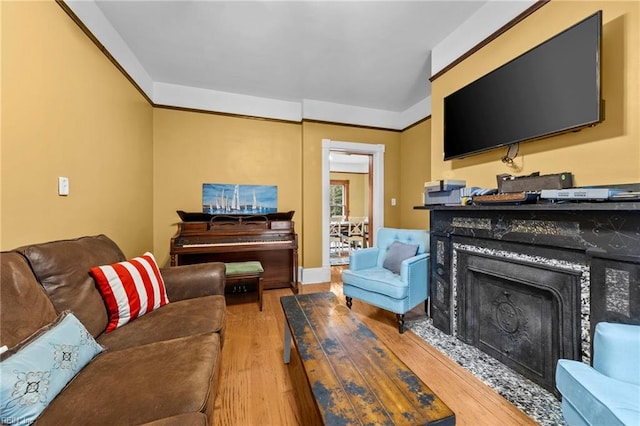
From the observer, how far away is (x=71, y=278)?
1282mm

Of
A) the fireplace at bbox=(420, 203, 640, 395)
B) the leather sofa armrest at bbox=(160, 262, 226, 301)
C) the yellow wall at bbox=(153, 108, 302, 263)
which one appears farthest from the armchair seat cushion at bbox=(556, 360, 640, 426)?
the yellow wall at bbox=(153, 108, 302, 263)

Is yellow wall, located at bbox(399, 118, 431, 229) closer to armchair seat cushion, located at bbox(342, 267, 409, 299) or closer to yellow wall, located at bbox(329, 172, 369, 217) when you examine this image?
armchair seat cushion, located at bbox(342, 267, 409, 299)

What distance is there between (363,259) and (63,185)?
2532 millimetres

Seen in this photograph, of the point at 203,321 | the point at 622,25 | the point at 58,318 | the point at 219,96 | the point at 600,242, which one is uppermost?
the point at 219,96

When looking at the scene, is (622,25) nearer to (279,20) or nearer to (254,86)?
(279,20)

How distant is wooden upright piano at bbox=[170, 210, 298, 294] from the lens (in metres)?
2.83

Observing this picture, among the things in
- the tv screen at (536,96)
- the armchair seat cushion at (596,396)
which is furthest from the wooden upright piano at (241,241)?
the armchair seat cushion at (596,396)

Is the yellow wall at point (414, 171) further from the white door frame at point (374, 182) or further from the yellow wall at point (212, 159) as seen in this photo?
the yellow wall at point (212, 159)

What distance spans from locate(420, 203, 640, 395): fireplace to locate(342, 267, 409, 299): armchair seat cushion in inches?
15.0

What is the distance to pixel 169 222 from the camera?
3.26m

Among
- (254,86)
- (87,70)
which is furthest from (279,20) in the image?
(87,70)

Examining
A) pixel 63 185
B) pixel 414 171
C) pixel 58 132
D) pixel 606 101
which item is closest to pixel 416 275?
pixel 606 101

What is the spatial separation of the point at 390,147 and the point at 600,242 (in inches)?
123

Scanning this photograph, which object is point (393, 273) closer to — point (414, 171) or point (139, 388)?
point (414, 171)
